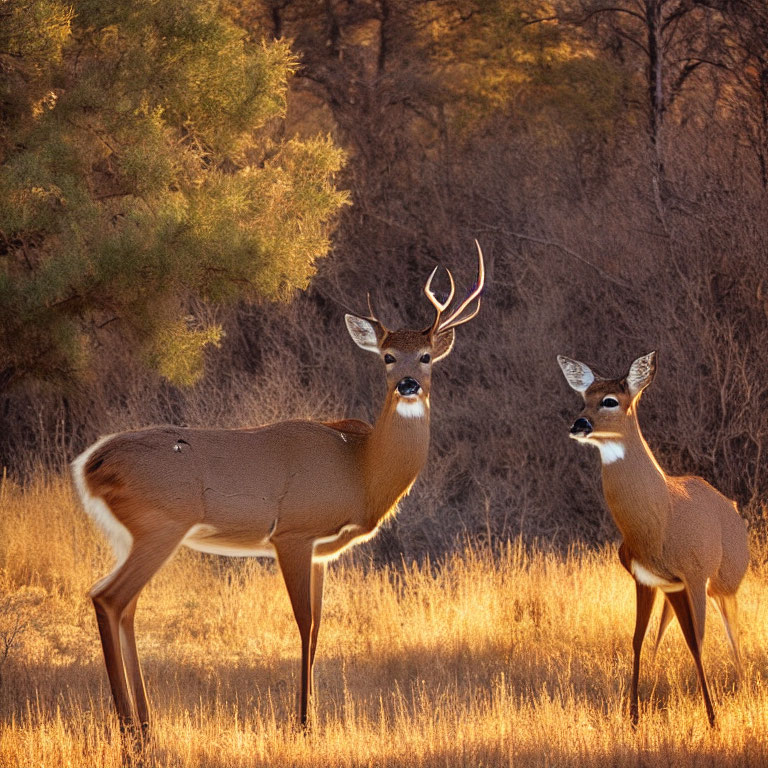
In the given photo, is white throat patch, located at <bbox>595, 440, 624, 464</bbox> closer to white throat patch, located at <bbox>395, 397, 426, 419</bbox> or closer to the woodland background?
white throat patch, located at <bbox>395, 397, 426, 419</bbox>

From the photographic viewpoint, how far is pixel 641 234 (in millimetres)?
15500

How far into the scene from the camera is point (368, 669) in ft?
27.8

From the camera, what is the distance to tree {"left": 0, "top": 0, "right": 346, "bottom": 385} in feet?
33.4

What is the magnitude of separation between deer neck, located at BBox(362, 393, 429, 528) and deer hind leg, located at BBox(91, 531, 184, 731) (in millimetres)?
1202

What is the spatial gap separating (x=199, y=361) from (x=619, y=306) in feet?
17.9

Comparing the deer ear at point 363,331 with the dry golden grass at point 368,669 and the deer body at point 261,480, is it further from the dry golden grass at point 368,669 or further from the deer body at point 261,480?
the dry golden grass at point 368,669

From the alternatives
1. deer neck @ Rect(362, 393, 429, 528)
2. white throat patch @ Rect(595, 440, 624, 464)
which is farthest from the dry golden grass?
white throat patch @ Rect(595, 440, 624, 464)

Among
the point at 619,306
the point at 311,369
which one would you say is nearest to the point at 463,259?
the point at 311,369

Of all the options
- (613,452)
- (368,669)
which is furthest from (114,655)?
(613,452)

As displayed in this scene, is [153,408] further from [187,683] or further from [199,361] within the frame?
[187,683]

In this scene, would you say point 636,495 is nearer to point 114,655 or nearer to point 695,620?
point 695,620

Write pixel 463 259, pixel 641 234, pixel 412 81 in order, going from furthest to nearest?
pixel 412 81, pixel 463 259, pixel 641 234

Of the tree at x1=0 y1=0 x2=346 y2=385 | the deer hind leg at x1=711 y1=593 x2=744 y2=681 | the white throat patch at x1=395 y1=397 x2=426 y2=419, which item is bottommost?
the deer hind leg at x1=711 y1=593 x2=744 y2=681

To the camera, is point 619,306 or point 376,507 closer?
point 376,507
